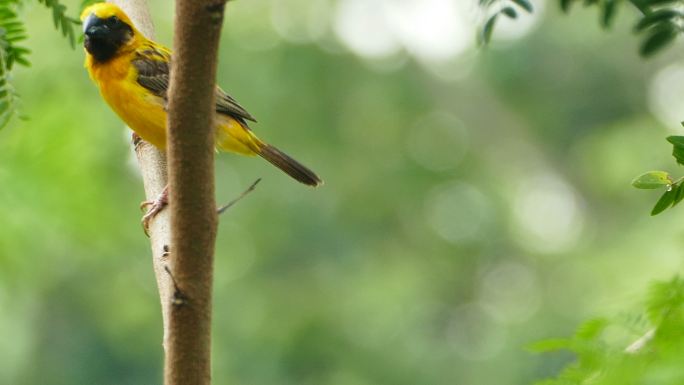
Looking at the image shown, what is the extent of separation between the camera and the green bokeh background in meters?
12.9

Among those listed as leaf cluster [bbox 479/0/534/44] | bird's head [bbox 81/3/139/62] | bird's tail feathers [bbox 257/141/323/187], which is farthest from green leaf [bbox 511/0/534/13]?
bird's tail feathers [bbox 257/141/323/187]

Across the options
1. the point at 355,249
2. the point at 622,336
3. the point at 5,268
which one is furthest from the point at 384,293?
the point at 622,336

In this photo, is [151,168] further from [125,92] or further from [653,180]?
[653,180]

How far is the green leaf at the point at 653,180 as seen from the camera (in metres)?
1.82

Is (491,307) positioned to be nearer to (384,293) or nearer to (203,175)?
(384,293)

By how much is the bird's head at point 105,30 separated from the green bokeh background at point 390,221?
601cm

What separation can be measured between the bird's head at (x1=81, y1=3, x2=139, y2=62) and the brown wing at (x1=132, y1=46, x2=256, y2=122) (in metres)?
0.08

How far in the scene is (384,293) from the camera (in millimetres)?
14508

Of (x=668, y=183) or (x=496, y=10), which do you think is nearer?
(x=668, y=183)

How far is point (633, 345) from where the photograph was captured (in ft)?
5.27

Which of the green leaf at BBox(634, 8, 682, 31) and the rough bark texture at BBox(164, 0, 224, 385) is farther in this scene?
the green leaf at BBox(634, 8, 682, 31)

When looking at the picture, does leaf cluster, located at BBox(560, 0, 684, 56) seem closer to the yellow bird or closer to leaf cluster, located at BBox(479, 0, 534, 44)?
leaf cluster, located at BBox(479, 0, 534, 44)

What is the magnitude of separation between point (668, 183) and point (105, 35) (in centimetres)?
264

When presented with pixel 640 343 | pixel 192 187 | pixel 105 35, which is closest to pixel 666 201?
pixel 640 343
